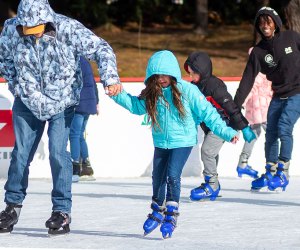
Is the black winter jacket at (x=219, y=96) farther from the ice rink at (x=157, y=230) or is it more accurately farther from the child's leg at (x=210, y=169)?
the ice rink at (x=157, y=230)

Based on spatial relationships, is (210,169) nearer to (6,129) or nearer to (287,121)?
(287,121)

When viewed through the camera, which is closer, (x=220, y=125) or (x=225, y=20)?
(x=220, y=125)

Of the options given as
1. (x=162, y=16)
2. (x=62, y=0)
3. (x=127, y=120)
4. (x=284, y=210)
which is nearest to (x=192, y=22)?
(x=162, y=16)

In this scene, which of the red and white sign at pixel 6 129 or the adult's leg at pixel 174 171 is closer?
the adult's leg at pixel 174 171

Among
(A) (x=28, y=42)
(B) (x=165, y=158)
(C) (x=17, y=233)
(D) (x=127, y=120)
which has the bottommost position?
(D) (x=127, y=120)

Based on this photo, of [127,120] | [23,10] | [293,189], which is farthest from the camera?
[127,120]

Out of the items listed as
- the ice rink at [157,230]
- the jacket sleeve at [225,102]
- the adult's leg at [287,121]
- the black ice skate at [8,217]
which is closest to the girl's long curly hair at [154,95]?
the ice rink at [157,230]

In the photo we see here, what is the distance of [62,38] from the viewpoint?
740 cm

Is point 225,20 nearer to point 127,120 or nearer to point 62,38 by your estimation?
point 127,120

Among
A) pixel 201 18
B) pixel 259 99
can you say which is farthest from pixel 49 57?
pixel 201 18

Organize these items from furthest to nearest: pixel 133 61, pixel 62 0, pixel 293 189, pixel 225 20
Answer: pixel 225 20 → pixel 62 0 → pixel 133 61 → pixel 293 189

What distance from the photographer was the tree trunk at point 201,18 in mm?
28016

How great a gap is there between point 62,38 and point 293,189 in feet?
13.4

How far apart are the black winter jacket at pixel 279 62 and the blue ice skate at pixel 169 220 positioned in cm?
264
